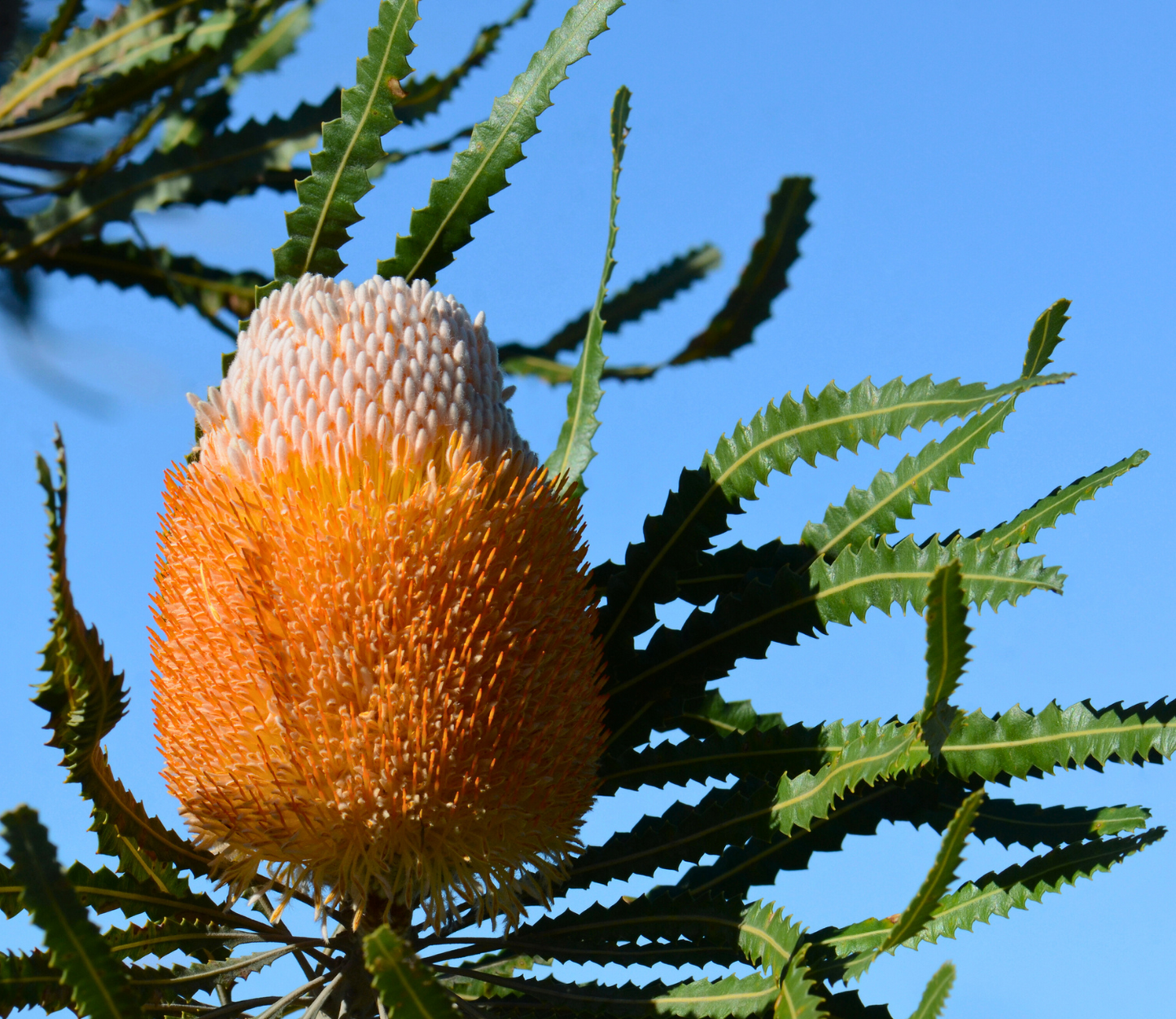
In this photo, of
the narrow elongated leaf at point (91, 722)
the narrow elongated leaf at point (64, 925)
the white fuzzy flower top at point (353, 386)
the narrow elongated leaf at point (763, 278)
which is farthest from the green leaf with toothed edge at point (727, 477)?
the narrow elongated leaf at point (763, 278)

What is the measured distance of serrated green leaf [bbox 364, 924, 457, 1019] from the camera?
1.03 meters

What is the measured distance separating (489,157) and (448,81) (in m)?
1.98

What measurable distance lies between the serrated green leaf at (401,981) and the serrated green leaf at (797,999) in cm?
38

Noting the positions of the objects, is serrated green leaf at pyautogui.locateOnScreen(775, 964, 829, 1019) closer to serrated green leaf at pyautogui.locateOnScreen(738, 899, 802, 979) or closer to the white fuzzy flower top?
serrated green leaf at pyautogui.locateOnScreen(738, 899, 802, 979)

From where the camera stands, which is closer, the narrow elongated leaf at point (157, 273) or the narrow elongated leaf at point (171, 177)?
the narrow elongated leaf at point (171, 177)

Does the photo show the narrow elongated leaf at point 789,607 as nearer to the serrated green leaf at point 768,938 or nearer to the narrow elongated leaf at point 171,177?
the serrated green leaf at point 768,938

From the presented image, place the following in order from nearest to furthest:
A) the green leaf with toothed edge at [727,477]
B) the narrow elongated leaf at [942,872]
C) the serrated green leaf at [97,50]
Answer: the narrow elongated leaf at [942,872]
the green leaf with toothed edge at [727,477]
the serrated green leaf at [97,50]

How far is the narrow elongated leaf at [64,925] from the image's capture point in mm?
1062

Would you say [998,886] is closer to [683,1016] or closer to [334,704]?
[683,1016]

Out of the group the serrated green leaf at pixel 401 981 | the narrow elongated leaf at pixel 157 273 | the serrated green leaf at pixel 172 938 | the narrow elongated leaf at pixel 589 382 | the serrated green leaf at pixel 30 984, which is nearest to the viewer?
the serrated green leaf at pixel 401 981

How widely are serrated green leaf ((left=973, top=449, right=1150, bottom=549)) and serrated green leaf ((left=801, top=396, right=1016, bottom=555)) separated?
11cm

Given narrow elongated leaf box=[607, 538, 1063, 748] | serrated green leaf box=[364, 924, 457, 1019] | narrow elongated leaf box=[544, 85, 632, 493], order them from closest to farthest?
serrated green leaf box=[364, 924, 457, 1019] → narrow elongated leaf box=[607, 538, 1063, 748] → narrow elongated leaf box=[544, 85, 632, 493]

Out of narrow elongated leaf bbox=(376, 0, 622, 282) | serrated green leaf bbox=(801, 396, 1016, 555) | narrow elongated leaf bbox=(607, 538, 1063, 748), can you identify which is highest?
narrow elongated leaf bbox=(376, 0, 622, 282)

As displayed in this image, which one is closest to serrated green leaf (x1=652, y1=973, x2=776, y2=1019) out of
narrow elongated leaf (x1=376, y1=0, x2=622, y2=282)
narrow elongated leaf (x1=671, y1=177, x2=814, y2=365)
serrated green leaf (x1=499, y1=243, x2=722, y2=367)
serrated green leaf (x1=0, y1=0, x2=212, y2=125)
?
narrow elongated leaf (x1=376, y1=0, x2=622, y2=282)
